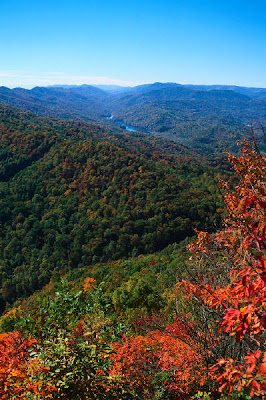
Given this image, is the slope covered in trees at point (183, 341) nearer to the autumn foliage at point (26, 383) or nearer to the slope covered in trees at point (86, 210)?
the autumn foliage at point (26, 383)

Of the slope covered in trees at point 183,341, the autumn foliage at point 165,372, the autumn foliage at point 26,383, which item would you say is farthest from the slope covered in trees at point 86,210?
the autumn foliage at point 26,383

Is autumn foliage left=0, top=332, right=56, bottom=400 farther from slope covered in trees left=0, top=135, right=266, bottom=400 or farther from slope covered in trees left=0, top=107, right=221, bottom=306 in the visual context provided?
slope covered in trees left=0, top=107, right=221, bottom=306

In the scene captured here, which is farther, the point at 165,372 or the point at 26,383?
the point at 165,372

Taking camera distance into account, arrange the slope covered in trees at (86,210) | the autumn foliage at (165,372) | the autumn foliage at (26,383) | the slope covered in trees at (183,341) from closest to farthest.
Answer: the slope covered in trees at (183,341)
the autumn foliage at (26,383)
the autumn foliage at (165,372)
the slope covered in trees at (86,210)

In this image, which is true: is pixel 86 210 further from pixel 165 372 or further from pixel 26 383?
pixel 26 383

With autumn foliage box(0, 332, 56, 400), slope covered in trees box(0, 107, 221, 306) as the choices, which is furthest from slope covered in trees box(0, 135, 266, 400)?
slope covered in trees box(0, 107, 221, 306)

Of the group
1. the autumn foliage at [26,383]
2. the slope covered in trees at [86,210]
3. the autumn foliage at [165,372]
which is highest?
the autumn foliage at [26,383]

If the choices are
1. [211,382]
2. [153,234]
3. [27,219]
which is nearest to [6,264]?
[27,219]

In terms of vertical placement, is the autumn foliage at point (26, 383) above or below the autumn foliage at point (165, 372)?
above

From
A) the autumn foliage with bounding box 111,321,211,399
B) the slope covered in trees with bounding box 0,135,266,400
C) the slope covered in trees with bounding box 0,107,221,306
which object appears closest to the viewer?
the slope covered in trees with bounding box 0,135,266,400

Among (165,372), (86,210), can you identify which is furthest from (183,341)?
(86,210)

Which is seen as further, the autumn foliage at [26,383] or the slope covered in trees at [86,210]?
the slope covered in trees at [86,210]
